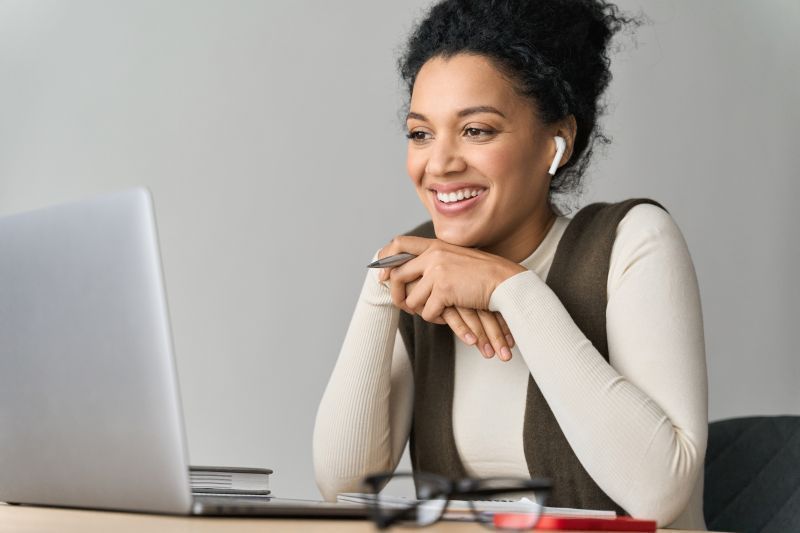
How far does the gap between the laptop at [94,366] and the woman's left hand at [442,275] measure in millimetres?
613

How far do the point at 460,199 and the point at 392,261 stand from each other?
197 mm

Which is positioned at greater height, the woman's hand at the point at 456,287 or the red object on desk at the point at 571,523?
the woman's hand at the point at 456,287

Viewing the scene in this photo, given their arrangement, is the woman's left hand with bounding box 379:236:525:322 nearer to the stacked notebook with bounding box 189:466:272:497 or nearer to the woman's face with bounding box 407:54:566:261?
the woman's face with bounding box 407:54:566:261

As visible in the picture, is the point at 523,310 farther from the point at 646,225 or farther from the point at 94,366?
the point at 94,366

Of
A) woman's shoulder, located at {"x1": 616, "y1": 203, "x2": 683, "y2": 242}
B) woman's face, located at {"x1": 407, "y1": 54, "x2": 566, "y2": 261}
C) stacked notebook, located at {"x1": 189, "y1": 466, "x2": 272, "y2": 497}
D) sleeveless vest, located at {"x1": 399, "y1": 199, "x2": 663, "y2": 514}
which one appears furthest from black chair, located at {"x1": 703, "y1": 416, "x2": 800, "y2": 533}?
stacked notebook, located at {"x1": 189, "y1": 466, "x2": 272, "y2": 497}

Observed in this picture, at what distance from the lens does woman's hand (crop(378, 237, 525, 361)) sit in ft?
5.05

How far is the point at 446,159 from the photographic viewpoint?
1.71m

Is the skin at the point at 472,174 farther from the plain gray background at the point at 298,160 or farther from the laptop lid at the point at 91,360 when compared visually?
the plain gray background at the point at 298,160

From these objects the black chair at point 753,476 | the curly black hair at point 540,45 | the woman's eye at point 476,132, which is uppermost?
the curly black hair at point 540,45

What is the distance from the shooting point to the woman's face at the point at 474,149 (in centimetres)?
170

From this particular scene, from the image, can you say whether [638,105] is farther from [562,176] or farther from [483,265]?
[483,265]

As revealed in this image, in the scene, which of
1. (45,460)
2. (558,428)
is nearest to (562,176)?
(558,428)

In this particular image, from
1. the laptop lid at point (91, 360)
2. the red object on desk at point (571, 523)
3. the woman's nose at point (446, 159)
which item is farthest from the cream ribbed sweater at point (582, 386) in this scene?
the laptop lid at point (91, 360)

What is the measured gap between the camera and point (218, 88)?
2.60 m
